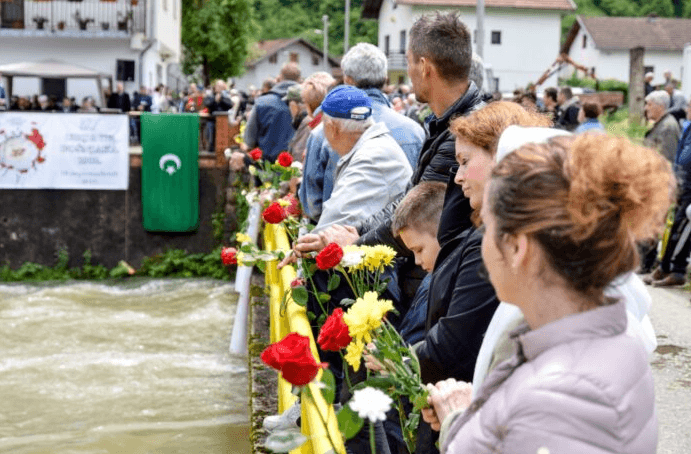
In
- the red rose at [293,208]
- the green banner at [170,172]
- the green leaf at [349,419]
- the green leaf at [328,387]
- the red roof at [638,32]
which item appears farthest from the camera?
the red roof at [638,32]

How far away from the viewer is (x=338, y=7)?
4291 inches

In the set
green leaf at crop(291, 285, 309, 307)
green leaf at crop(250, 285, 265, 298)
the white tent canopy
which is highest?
the white tent canopy

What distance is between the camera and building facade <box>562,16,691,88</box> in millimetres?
80125

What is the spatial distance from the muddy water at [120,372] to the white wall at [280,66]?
91175mm

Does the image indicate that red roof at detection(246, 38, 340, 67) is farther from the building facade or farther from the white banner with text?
the white banner with text

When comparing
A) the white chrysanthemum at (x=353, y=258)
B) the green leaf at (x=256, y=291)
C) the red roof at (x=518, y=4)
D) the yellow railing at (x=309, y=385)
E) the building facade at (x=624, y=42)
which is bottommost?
the green leaf at (x=256, y=291)

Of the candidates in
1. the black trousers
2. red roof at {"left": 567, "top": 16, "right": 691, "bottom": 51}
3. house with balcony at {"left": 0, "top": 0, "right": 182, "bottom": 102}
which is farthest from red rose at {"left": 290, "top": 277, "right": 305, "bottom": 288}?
red roof at {"left": 567, "top": 16, "right": 691, "bottom": 51}

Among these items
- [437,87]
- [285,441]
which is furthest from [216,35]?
[285,441]

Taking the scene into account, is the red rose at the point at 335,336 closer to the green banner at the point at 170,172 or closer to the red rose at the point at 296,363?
the red rose at the point at 296,363

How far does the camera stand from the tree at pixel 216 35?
61.7 metres

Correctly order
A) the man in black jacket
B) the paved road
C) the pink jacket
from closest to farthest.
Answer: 1. the pink jacket
2. the man in black jacket
3. the paved road

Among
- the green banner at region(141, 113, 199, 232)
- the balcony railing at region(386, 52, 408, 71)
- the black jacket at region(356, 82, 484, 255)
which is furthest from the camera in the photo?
the balcony railing at region(386, 52, 408, 71)

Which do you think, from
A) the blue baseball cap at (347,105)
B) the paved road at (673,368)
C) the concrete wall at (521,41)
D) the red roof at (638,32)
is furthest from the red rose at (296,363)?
the red roof at (638,32)

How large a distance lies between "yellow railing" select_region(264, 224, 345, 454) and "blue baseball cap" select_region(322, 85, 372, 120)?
84 cm
